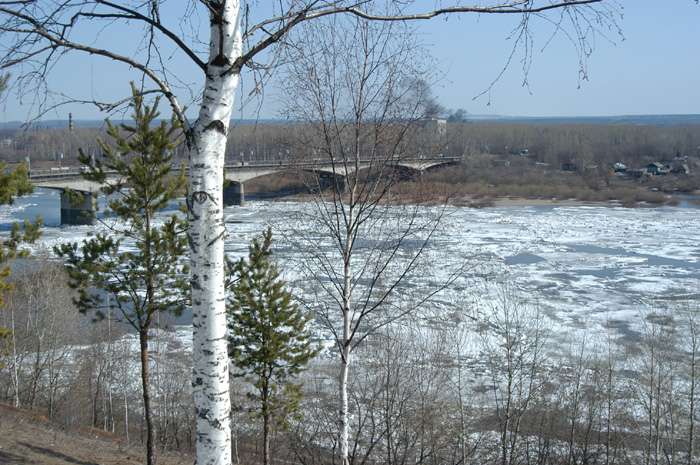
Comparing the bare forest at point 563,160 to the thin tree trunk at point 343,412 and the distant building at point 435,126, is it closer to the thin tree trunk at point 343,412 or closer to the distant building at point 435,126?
the thin tree trunk at point 343,412

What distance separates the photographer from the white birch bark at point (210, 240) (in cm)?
311

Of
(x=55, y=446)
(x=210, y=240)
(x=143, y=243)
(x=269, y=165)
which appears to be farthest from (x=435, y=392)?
(x=269, y=165)

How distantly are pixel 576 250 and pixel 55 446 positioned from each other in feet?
89.4

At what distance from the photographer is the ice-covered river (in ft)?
65.3

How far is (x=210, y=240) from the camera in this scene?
3154 millimetres

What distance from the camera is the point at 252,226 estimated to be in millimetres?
37469

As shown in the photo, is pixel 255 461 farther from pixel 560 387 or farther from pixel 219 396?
pixel 219 396

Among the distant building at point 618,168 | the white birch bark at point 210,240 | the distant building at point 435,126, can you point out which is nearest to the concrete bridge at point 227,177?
the distant building at point 435,126

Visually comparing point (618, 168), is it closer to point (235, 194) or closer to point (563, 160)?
point (563, 160)

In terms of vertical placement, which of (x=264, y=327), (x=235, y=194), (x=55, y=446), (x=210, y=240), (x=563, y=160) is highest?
(x=563, y=160)

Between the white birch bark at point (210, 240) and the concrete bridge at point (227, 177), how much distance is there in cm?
359

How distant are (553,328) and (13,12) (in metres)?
17.7

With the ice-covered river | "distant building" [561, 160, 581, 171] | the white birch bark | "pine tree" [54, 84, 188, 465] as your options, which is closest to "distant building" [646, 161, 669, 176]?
"distant building" [561, 160, 581, 171]

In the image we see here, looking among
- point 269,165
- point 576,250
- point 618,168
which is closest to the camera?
point 576,250
